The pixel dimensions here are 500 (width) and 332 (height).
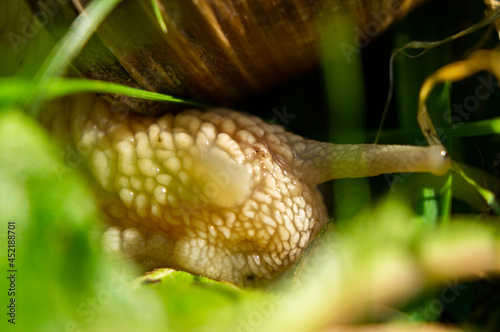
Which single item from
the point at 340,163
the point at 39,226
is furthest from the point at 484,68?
the point at 39,226

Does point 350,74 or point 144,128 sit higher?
point 144,128

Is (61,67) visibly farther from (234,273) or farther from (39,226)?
(234,273)

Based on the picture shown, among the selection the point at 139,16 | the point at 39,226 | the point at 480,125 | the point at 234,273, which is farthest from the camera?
the point at 234,273

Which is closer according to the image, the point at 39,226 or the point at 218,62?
the point at 39,226

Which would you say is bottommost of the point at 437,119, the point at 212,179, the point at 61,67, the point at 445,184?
the point at 445,184

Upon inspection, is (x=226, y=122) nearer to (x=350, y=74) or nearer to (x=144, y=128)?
(x=144, y=128)

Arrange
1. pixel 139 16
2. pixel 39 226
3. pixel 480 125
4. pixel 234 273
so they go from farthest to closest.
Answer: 1. pixel 234 273
2. pixel 480 125
3. pixel 139 16
4. pixel 39 226
